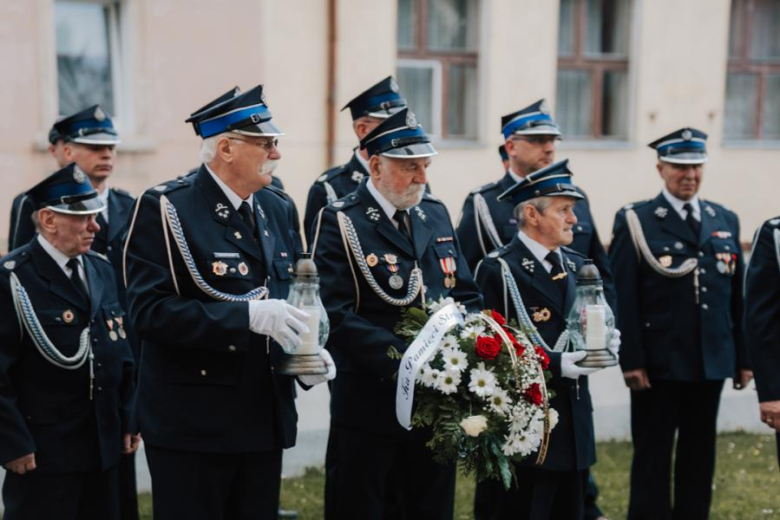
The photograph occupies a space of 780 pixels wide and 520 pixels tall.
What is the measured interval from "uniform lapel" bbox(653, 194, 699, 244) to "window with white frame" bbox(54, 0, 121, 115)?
4.55 m

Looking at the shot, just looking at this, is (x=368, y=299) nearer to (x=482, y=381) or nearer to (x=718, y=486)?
(x=482, y=381)

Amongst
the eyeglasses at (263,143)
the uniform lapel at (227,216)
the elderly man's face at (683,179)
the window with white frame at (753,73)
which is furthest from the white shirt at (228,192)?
the window with white frame at (753,73)

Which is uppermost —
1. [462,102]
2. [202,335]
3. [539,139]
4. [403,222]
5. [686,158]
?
[462,102]

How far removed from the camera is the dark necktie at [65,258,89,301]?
4.87 m

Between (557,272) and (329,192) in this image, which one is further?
(329,192)

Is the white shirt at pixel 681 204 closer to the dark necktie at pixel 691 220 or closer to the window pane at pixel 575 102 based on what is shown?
the dark necktie at pixel 691 220

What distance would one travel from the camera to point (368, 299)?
15.4 feet

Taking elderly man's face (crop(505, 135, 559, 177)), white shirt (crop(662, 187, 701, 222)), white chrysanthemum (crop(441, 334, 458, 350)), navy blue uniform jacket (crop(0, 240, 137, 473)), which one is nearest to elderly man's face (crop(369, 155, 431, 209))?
white chrysanthemum (crop(441, 334, 458, 350))

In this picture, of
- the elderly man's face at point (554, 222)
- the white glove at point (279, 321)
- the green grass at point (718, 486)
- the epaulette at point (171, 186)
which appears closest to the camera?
the white glove at point (279, 321)

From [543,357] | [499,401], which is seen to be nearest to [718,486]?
[543,357]

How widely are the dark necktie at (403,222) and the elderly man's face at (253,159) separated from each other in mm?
809

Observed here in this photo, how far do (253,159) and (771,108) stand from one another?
855cm

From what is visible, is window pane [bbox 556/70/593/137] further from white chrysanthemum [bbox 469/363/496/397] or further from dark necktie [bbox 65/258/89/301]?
white chrysanthemum [bbox 469/363/496/397]

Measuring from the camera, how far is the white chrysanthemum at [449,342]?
168 inches
